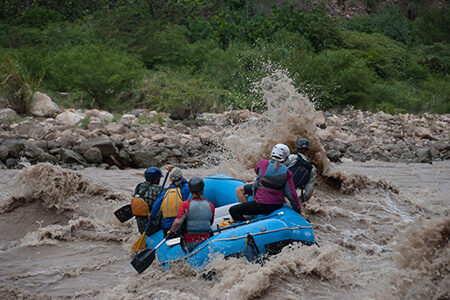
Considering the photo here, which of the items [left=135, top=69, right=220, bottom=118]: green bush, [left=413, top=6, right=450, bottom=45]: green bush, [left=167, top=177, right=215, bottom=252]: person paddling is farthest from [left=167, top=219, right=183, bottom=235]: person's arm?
[left=413, top=6, right=450, bottom=45]: green bush

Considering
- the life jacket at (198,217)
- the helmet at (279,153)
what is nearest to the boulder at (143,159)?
the helmet at (279,153)

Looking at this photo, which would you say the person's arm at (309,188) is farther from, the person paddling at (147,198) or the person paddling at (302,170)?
the person paddling at (147,198)

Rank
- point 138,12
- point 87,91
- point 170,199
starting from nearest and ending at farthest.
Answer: point 170,199, point 87,91, point 138,12

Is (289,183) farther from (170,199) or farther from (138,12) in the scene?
(138,12)

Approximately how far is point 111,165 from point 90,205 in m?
4.41

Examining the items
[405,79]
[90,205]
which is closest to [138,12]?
[405,79]

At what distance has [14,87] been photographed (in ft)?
48.0

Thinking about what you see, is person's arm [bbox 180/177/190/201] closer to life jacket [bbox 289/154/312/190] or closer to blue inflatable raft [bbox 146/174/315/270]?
blue inflatable raft [bbox 146/174/315/270]

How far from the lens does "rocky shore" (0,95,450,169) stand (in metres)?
11.8

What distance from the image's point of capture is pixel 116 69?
17.9 meters

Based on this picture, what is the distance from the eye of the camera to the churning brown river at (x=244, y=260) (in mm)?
3492

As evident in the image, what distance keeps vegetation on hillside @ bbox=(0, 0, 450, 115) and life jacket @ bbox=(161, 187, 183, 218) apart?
10518 mm

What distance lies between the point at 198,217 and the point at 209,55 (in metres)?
20.0

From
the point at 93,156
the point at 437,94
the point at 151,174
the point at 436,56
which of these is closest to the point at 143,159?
the point at 93,156
